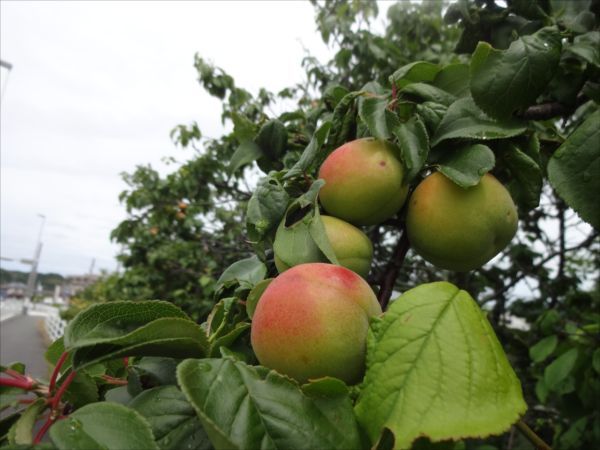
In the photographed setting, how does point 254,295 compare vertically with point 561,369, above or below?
above

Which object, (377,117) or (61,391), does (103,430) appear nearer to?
(61,391)

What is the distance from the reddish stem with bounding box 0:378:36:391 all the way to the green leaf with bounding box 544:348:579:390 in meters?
1.99

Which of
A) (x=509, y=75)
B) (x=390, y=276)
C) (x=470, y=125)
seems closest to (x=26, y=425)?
(x=390, y=276)

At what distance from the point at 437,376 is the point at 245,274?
1.74 feet

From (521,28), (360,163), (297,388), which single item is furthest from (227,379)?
(521,28)

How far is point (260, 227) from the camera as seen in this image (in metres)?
0.90

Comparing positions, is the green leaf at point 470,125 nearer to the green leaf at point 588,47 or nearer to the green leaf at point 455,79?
the green leaf at point 455,79

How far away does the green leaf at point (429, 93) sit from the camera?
1.01 m

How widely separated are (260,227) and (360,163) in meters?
0.24

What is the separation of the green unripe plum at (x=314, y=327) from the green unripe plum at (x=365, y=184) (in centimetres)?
25

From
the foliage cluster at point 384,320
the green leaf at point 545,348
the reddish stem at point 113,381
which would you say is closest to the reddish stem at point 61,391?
the foliage cluster at point 384,320

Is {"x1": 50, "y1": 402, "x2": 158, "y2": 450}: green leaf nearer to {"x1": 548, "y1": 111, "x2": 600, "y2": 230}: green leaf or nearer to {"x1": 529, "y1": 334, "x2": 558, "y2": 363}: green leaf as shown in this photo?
{"x1": 548, "y1": 111, "x2": 600, "y2": 230}: green leaf

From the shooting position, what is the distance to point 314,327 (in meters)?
0.63

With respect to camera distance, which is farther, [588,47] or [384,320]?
[588,47]
